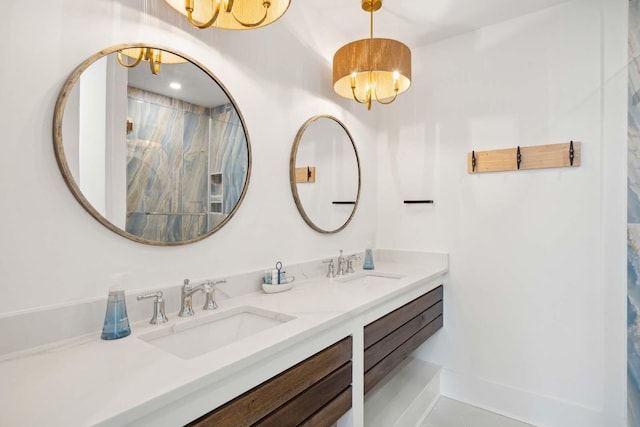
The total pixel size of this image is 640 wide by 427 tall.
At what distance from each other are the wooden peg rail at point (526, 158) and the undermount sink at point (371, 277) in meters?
0.92

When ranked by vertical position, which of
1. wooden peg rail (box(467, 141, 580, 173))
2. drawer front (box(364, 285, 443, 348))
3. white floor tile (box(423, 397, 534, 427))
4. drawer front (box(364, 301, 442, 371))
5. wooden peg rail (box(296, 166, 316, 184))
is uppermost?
wooden peg rail (box(467, 141, 580, 173))

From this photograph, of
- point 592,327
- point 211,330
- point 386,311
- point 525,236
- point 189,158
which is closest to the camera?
point 211,330

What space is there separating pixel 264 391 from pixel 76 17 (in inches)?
52.7

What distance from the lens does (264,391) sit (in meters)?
0.97

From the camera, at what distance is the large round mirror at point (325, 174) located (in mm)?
1965

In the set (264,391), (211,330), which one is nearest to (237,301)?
(211,330)

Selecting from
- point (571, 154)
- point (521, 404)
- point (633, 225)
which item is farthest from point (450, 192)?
point (521, 404)

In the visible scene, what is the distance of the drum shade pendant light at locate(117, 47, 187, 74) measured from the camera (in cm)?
121

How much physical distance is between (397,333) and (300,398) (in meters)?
0.82

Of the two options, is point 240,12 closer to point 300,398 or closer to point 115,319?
point 115,319

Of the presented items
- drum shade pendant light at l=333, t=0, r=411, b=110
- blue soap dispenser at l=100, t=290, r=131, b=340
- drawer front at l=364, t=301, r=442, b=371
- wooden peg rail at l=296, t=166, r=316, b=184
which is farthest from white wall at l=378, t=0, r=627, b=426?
blue soap dispenser at l=100, t=290, r=131, b=340

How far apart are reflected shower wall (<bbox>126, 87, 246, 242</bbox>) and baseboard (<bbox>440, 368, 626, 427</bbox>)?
6.58 ft

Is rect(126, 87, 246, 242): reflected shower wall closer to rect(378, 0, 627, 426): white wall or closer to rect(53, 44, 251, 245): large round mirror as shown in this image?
rect(53, 44, 251, 245): large round mirror

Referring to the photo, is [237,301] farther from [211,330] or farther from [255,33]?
[255,33]
